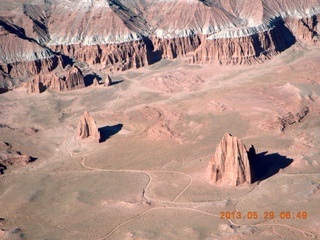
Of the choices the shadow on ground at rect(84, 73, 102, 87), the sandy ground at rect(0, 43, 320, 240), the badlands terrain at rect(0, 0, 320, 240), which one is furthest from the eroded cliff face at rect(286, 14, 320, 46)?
the shadow on ground at rect(84, 73, 102, 87)

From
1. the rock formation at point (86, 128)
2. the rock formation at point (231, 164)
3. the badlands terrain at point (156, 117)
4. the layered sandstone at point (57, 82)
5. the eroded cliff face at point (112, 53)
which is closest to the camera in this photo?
the badlands terrain at point (156, 117)

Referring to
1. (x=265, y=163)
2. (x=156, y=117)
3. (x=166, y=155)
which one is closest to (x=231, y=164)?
(x=265, y=163)

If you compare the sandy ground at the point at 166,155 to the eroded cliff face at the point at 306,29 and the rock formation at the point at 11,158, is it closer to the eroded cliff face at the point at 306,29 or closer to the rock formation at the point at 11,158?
the rock formation at the point at 11,158

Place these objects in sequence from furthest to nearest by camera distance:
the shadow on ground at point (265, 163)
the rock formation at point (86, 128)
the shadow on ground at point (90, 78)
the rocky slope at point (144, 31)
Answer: the rocky slope at point (144, 31), the shadow on ground at point (90, 78), the rock formation at point (86, 128), the shadow on ground at point (265, 163)

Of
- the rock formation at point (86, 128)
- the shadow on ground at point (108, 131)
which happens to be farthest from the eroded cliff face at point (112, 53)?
the rock formation at point (86, 128)
